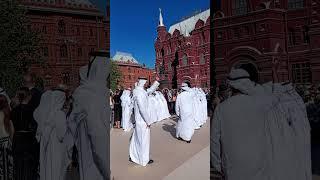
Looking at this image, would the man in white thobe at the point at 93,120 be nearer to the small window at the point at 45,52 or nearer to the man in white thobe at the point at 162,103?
the man in white thobe at the point at 162,103

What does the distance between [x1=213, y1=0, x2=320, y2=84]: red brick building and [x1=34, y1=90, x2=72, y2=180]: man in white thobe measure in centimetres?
127

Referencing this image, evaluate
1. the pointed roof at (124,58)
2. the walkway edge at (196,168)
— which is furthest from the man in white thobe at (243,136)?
the pointed roof at (124,58)

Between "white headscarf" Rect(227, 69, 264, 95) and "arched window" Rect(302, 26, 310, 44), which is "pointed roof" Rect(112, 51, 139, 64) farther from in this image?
"arched window" Rect(302, 26, 310, 44)

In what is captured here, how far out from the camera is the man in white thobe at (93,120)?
98.5 inches

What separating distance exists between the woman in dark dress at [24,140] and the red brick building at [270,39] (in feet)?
5.03

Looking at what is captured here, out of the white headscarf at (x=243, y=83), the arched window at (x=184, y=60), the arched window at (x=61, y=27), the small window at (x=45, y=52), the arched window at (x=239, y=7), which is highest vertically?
the arched window at (x=61, y=27)

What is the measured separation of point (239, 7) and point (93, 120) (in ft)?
3.49

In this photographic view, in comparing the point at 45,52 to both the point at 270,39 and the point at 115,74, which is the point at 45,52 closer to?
the point at 115,74

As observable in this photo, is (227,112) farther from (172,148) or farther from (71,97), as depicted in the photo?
(71,97)

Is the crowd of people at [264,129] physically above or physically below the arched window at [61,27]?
below

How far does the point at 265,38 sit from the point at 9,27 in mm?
1803

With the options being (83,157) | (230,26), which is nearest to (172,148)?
(83,157)

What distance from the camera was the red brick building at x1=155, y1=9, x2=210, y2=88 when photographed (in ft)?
6.77

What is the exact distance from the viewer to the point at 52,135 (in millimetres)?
2924
